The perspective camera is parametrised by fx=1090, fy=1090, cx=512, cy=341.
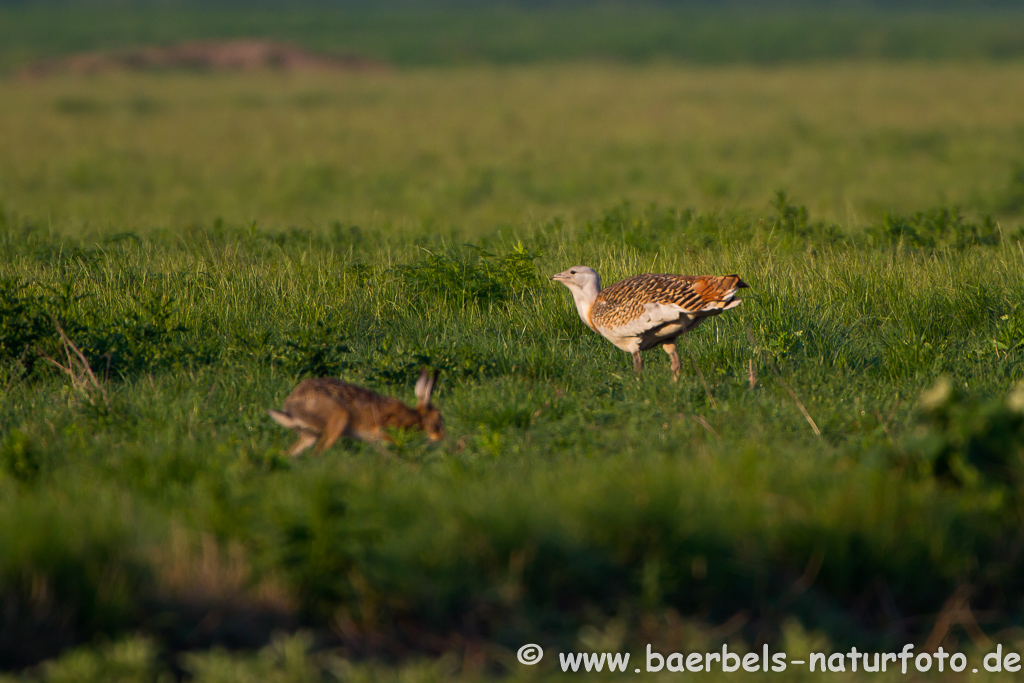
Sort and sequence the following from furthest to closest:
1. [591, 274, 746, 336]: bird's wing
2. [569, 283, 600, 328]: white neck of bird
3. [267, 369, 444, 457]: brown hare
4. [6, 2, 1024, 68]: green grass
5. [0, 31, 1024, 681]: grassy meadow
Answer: [6, 2, 1024, 68]: green grass < [569, 283, 600, 328]: white neck of bird < [591, 274, 746, 336]: bird's wing < [267, 369, 444, 457]: brown hare < [0, 31, 1024, 681]: grassy meadow

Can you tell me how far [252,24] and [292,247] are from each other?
92.2 meters

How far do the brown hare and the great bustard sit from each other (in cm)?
157

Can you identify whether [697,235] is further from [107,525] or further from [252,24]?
[252,24]

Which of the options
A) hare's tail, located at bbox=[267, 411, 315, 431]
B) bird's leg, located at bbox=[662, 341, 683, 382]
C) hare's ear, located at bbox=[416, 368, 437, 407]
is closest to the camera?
hare's tail, located at bbox=[267, 411, 315, 431]

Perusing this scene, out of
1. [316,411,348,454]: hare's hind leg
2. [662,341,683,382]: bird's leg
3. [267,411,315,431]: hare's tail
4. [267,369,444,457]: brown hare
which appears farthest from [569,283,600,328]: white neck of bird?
[267,411,315,431]: hare's tail

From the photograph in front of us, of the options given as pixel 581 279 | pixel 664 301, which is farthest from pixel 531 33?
pixel 664 301

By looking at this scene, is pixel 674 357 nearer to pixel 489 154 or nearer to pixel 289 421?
pixel 289 421

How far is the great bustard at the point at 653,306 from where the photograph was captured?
21.9 ft

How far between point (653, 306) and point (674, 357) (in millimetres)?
622

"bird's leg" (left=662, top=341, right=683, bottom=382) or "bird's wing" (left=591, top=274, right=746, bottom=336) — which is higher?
"bird's wing" (left=591, top=274, right=746, bottom=336)

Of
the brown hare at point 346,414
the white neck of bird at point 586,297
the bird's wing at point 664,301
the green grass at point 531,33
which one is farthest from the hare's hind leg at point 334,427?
the green grass at point 531,33

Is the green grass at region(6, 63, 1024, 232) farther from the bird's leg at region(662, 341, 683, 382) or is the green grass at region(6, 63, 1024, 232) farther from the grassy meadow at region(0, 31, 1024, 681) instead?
the bird's leg at region(662, 341, 683, 382)

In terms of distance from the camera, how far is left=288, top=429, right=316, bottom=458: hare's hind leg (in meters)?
5.69

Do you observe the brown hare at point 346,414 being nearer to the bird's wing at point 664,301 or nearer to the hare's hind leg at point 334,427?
the hare's hind leg at point 334,427
